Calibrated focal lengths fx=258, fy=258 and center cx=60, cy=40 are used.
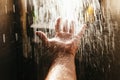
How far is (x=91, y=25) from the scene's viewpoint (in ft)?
4.58

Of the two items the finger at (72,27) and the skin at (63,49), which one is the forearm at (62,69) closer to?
the skin at (63,49)

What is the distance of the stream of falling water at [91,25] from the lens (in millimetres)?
1370

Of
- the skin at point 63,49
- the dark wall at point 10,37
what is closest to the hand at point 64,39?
the skin at point 63,49

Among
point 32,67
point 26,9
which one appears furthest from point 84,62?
point 26,9

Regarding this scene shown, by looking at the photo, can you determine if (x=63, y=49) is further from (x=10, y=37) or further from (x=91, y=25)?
(x=10, y=37)

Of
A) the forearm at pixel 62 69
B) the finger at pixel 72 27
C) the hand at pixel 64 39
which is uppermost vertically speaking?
the finger at pixel 72 27

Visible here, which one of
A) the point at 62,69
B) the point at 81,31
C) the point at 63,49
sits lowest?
the point at 62,69

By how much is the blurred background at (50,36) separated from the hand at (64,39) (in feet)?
0.09

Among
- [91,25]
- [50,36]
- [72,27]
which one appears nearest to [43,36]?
[50,36]

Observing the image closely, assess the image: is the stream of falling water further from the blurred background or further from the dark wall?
the dark wall

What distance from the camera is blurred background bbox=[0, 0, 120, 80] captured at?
1.37 m

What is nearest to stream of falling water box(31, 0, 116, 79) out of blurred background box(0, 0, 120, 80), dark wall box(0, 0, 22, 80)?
blurred background box(0, 0, 120, 80)

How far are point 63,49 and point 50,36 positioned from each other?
11 centimetres

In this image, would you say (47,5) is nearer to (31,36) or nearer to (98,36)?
(31,36)
